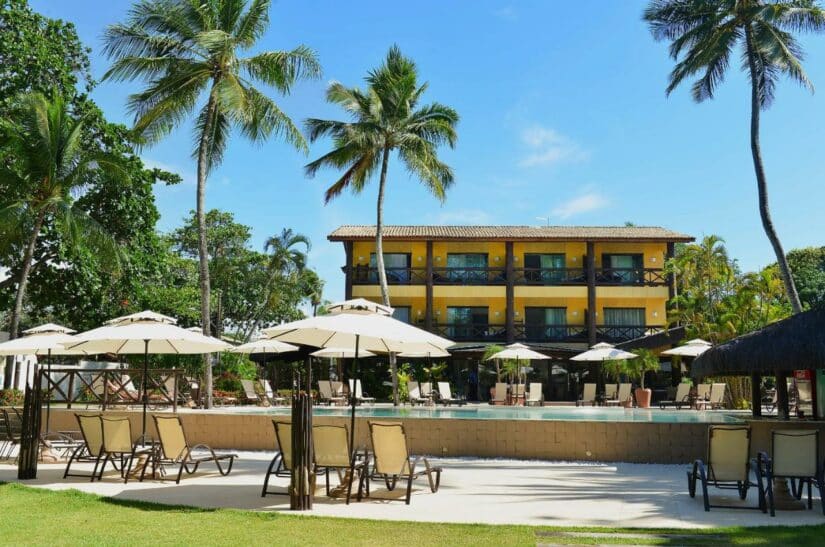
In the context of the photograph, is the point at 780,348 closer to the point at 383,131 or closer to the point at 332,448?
the point at 332,448

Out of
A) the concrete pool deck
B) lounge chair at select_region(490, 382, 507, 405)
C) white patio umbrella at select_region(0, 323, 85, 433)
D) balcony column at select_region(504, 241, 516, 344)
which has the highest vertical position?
balcony column at select_region(504, 241, 516, 344)

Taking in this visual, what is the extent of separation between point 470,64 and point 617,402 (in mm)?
11436

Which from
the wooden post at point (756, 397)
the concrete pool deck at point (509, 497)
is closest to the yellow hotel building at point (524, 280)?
the wooden post at point (756, 397)

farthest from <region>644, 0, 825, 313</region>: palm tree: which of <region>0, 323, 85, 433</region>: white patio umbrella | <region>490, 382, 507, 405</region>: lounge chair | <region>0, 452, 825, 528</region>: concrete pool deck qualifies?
<region>0, 323, 85, 433</region>: white patio umbrella

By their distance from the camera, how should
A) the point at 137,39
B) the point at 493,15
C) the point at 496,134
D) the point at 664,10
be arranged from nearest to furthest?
the point at 493,15
the point at 137,39
the point at 664,10
the point at 496,134

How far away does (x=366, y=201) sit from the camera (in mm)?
27922

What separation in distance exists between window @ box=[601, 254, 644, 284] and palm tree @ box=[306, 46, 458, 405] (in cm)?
1082

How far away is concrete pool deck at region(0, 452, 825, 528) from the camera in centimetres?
734

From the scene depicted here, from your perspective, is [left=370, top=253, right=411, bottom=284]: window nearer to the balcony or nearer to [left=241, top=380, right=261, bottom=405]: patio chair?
the balcony

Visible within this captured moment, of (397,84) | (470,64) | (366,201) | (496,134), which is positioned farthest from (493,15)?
(366,201)

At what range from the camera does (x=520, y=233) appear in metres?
34.0

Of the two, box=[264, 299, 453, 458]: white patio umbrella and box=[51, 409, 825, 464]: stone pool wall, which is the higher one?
box=[264, 299, 453, 458]: white patio umbrella

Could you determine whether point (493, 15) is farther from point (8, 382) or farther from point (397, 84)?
point (8, 382)

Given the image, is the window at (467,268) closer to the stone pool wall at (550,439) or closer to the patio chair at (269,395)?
the patio chair at (269,395)
